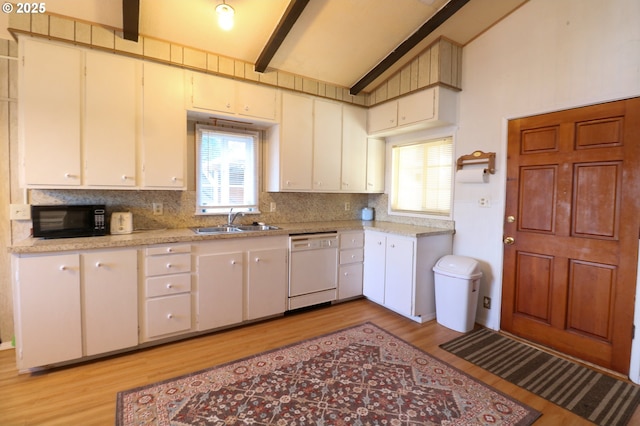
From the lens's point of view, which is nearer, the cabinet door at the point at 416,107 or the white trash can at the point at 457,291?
the white trash can at the point at 457,291

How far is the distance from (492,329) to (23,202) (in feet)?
14.6

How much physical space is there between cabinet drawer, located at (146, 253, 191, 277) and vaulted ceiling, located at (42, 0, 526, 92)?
6.35 feet

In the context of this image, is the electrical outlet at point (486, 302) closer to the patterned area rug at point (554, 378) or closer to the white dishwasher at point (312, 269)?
the patterned area rug at point (554, 378)

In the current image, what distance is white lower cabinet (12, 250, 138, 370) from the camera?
2.14 metres

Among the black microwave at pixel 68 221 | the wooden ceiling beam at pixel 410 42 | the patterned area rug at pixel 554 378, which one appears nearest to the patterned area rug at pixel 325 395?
the patterned area rug at pixel 554 378

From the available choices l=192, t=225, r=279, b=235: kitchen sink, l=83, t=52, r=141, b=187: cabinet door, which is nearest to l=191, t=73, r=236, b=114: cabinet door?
l=83, t=52, r=141, b=187: cabinet door

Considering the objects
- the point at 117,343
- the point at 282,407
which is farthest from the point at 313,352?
the point at 117,343

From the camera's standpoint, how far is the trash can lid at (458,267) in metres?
2.95

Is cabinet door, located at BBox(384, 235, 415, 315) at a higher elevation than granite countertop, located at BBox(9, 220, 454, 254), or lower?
lower

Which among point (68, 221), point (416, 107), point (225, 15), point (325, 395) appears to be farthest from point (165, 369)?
point (416, 107)

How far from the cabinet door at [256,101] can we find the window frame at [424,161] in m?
1.73

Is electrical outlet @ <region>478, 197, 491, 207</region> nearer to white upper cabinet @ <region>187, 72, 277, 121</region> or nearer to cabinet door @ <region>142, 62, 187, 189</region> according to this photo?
white upper cabinet @ <region>187, 72, 277, 121</region>

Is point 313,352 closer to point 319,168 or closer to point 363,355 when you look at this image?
point 363,355

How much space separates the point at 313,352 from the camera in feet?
8.41
